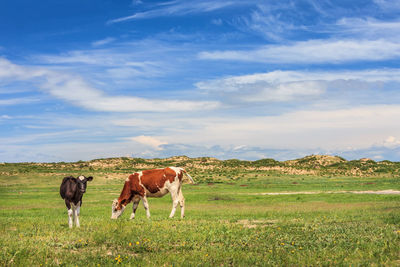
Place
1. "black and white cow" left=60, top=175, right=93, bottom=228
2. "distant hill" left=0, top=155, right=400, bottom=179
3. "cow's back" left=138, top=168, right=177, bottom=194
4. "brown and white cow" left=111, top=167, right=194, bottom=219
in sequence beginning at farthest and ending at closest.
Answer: "distant hill" left=0, top=155, right=400, bottom=179 → "cow's back" left=138, top=168, right=177, bottom=194 → "brown and white cow" left=111, top=167, right=194, bottom=219 → "black and white cow" left=60, top=175, right=93, bottom=228

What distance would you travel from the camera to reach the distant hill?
298ft

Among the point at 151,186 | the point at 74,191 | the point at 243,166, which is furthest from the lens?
the point at 243,166

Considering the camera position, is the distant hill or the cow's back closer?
the cow's back

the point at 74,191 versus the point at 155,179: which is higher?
the point at 155,179

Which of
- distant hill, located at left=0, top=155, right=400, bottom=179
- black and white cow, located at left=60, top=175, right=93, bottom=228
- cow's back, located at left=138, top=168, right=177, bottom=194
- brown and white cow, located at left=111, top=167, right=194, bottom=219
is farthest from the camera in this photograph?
distant hill, located at left=0, top=155, right=400, bottom=179

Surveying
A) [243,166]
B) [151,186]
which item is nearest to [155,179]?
[151,186]

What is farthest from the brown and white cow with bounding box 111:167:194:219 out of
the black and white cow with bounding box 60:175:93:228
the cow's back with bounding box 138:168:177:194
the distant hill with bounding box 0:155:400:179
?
the distant hill with bounding box 0:155:400:179

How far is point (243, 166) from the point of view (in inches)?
4259

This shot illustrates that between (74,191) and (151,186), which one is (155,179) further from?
(74,191)

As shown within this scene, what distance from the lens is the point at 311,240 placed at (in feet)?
46.4

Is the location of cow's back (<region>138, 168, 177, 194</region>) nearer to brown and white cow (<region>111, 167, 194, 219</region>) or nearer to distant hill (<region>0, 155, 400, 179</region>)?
brown and white cow (<region>111, 167, 194, 219</region>)

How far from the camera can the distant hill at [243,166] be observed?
3571 inches

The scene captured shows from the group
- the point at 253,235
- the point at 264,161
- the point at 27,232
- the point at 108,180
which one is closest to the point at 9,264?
the point at 27,232

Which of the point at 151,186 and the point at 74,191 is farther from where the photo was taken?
the point at 151,186
